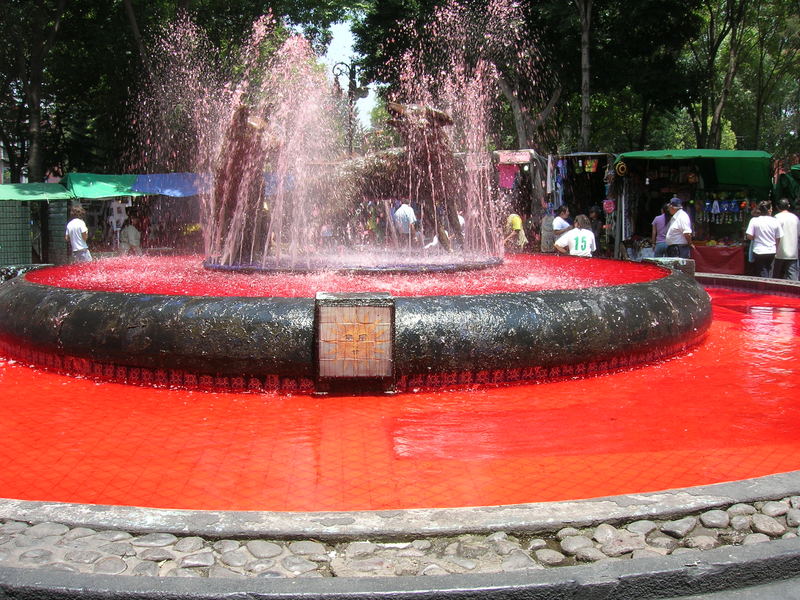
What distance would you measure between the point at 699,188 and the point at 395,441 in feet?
49.6

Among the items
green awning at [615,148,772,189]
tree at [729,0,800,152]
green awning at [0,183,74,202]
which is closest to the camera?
green awning at [615,148,772,189]

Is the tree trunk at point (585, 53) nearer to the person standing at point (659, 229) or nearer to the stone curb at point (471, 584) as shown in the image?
the person standing at point (659, 229)

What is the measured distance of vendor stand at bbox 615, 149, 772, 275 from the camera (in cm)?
1686

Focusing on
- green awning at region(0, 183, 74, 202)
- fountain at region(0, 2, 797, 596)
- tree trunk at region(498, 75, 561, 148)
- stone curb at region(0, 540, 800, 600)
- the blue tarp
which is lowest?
stone curb at region(0, 540, 800, 600)

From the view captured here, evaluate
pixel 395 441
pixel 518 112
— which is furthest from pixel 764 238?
pixel 518 112

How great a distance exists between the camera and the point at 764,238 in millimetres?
12453

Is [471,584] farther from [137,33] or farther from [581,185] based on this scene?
[137,33]

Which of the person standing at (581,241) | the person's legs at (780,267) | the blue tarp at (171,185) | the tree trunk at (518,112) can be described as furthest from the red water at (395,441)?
the tree trunk at (518,112)

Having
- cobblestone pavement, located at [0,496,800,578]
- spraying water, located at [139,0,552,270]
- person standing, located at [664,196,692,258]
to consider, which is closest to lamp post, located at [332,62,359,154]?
spraying water, located at [139,0,552,270]

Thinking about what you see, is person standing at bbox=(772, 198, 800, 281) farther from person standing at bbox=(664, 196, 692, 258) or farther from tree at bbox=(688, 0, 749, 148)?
tree at bbox=(688, 0, 749, 148)

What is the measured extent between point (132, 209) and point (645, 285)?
19.0 metres

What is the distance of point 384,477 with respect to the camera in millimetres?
3846

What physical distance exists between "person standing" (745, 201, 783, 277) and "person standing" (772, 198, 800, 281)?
7cm

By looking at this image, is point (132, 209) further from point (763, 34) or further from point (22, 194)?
point (763, 34)
